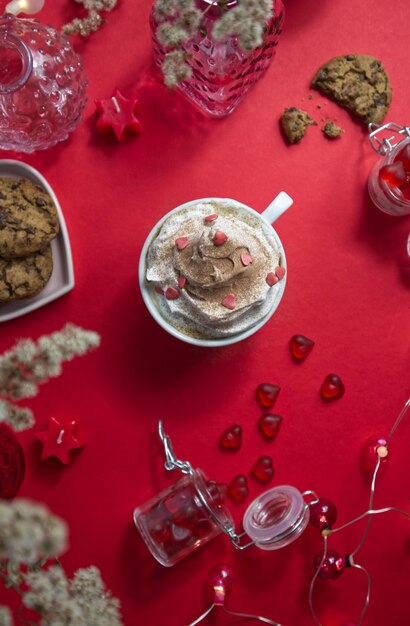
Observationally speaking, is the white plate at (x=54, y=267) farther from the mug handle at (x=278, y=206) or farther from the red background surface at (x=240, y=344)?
the mug handle at (x=278, y=206)

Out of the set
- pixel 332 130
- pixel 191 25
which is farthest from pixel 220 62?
pixel 332 130

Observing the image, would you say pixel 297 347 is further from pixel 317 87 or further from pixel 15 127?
pixel 15 127

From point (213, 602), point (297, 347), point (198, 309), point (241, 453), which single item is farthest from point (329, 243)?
point (213, 602)

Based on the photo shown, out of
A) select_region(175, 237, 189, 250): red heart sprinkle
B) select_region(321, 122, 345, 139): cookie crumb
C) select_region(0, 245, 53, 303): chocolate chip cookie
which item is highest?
select_region(321, 122, 345, 139): cookie crumb

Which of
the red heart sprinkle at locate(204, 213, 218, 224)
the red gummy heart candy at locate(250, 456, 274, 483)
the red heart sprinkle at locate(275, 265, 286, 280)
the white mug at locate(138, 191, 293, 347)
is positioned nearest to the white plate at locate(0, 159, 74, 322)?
the white mug at locate(138, 191, 293, 347)

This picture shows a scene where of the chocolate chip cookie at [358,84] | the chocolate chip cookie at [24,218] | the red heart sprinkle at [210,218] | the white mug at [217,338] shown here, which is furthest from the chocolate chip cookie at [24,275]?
the chocolate chip cookie at [358,84]

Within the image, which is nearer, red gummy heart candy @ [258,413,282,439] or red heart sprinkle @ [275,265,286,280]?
red heart sprinkle @ [275,265,286,280]

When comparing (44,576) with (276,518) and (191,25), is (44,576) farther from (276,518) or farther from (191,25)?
(191,25)

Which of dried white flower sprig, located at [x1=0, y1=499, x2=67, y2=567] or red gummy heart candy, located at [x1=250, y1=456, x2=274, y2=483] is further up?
dried white flower sprig, located at [x1=0, y1=499, x2=67, y2=567]

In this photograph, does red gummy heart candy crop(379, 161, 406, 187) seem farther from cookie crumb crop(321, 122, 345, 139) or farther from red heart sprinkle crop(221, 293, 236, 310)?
red heart sprinkle crop(221, 293, 236, 310)
